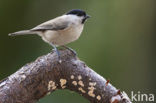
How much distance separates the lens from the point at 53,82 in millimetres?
1118

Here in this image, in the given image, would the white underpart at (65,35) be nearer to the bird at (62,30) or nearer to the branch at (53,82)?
the bird at (62,30)

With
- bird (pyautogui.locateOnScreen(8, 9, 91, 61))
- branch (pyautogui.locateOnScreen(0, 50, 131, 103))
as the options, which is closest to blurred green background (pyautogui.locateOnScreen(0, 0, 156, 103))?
bird (pyautogui.locateOnScreen(8, 9, 91, 61))

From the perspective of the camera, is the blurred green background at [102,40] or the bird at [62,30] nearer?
the bird at [62,30]

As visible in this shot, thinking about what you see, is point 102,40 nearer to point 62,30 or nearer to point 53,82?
point 62,30

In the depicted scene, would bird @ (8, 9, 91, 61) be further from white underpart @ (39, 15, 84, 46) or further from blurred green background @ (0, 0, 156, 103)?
blurred green background @ (0, 0, 156, 103)

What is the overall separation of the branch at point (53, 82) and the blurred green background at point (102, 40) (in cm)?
128

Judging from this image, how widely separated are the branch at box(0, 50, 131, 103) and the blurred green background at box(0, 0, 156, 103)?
1.28 metres

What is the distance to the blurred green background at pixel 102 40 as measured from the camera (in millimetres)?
2570

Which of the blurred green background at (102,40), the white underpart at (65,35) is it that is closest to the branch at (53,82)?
the white underpart at (65,35)

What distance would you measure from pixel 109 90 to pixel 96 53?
1630 millimetres

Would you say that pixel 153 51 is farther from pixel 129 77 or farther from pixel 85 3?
pixel 85 3

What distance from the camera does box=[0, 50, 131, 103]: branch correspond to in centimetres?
Result: 109

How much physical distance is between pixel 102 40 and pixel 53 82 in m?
1.70

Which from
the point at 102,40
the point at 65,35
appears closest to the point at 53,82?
the point at 65,35
